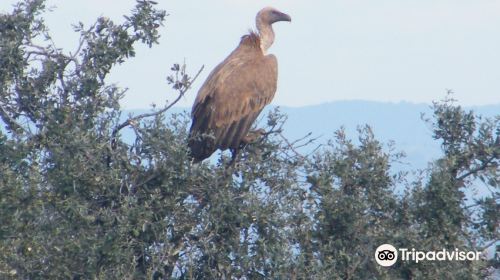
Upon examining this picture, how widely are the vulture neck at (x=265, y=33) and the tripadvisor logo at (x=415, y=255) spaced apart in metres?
6.12

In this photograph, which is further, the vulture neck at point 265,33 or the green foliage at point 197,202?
the vulture neck at point 265,33

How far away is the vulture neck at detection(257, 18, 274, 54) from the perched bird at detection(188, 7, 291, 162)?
275 millimetres

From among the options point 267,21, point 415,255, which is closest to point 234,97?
point 267,21

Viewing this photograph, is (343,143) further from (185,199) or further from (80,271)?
(80,271)

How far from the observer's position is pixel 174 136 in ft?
26.0

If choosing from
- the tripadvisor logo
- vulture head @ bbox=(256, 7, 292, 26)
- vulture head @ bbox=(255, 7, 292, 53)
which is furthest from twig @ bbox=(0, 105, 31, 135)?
vulture head @ bbox=(256, 7, 292, 26)

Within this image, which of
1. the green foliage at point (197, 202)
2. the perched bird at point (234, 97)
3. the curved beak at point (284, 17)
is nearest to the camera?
the green foliage at point (197, 202)

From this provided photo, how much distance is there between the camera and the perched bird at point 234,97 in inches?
427

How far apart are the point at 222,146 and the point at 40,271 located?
3861mm

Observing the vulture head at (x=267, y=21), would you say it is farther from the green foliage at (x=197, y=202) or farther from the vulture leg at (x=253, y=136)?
the green foliage at (x=197, y=202)

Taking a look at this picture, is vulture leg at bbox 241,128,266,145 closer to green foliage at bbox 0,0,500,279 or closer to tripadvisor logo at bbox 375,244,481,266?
green foliage at bbox 0,0,500,279

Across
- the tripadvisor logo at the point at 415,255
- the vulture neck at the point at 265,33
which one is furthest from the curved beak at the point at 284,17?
the tripadvisor logo at the point at 415,255

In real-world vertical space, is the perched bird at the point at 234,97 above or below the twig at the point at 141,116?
above

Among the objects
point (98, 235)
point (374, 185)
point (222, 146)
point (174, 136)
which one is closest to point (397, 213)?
point (374, 185)
